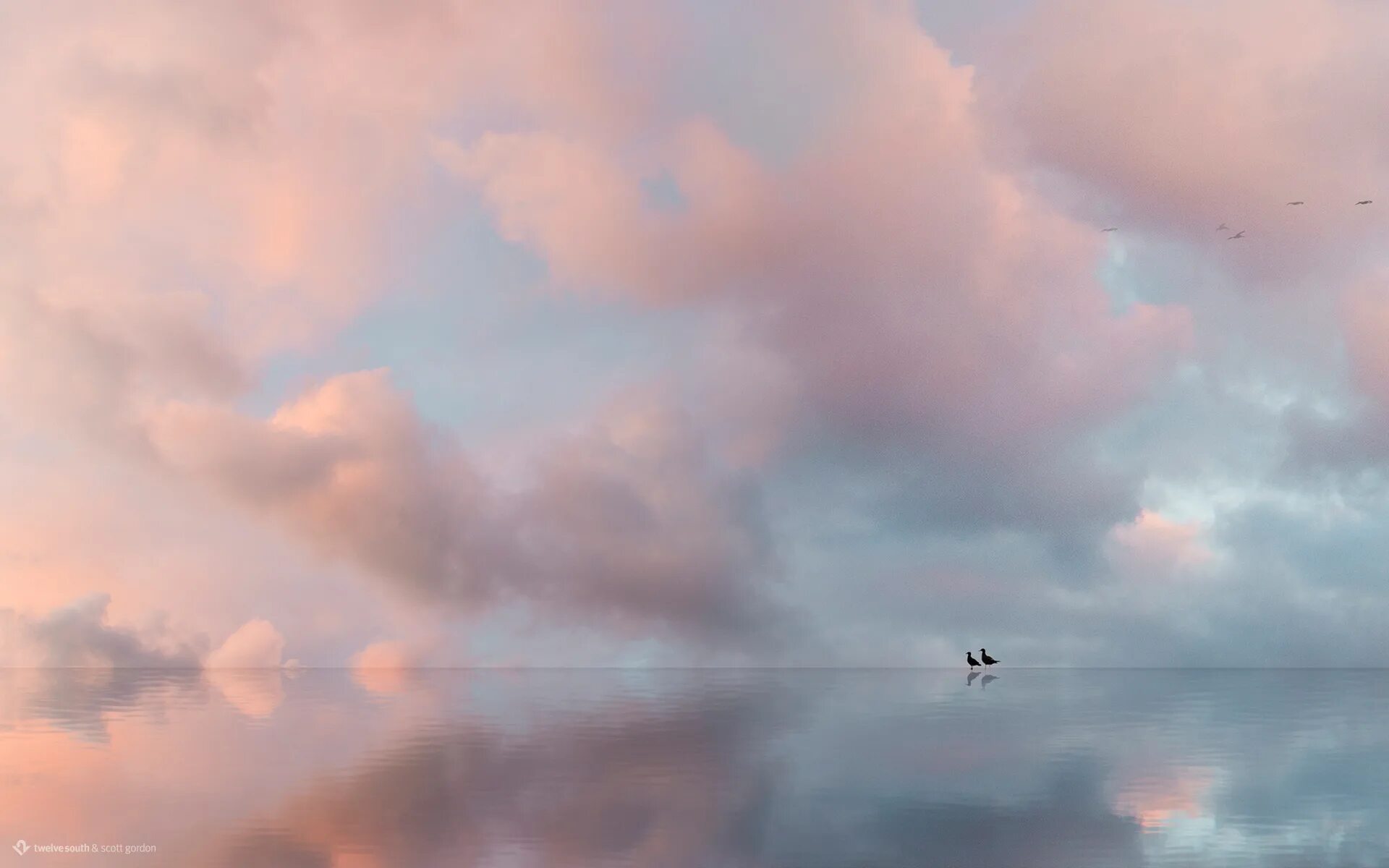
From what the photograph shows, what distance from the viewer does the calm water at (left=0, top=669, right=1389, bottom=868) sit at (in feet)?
96.2

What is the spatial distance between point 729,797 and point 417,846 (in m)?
11.7

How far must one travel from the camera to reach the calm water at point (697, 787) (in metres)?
29.3

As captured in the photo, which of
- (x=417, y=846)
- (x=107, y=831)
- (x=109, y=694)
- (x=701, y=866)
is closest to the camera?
(x=701, y=866)

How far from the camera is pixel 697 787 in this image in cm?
3909

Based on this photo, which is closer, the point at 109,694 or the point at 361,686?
the point at 109,694

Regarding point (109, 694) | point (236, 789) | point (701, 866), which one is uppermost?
point (109, 694)

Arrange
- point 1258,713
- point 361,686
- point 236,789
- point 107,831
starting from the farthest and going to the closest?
1. point 361,686
2. point 1258,713
3. point 236,789
4. point 107,831

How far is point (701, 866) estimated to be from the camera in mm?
27094

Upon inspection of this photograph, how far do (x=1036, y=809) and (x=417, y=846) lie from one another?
19386 mm

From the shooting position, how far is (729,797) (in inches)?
1457

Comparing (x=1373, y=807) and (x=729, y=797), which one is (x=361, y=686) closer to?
(x=729, y=797)

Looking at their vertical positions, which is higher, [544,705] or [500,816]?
[544,705]

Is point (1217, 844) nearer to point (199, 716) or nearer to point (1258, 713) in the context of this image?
point (1258, 713)

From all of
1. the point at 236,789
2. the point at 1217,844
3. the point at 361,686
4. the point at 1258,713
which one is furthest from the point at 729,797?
the point at 361,686
